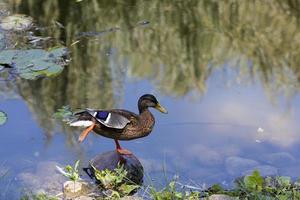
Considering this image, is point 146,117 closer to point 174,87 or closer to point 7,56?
point 174,87

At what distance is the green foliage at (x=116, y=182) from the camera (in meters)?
3.94

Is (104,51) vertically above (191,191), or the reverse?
(104,51)

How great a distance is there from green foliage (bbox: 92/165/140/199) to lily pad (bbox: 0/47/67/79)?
2022 millimetres

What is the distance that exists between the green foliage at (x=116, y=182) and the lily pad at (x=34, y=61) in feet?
6.63

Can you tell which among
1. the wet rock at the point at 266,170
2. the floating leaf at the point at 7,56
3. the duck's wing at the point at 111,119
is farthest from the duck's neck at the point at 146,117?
the floating leaf at the point at 7,56

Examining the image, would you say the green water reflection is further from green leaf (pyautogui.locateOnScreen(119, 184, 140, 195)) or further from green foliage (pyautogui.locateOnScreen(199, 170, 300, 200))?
green foliage (pyautogui.locateOnScreen(199, 170, 300, 200))

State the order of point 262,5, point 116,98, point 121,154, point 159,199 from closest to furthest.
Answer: point 159,199, point 121,154, point 116,98, point 262,5

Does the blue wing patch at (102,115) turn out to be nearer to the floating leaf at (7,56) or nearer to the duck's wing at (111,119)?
the duck's wing at (111,119)

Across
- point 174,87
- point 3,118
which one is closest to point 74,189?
point 3,118

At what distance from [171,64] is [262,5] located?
1773 mm

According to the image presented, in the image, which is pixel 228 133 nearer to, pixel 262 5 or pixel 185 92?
pixel 185 92

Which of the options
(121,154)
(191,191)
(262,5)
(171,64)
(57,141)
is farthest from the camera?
(262,5)

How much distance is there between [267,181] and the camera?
3.92m

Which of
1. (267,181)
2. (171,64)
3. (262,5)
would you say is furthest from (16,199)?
(262,5)
